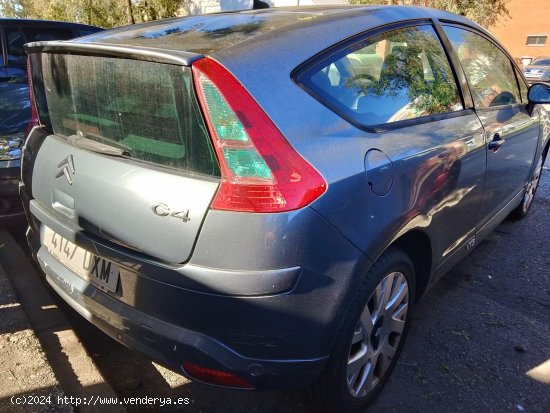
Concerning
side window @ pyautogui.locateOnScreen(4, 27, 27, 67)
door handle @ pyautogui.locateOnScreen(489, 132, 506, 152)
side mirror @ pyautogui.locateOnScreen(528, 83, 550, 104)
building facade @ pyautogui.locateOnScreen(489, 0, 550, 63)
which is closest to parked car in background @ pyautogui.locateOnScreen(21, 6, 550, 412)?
door handle @ pyautogui.locateOnScreen(489, 132, 506, 152)

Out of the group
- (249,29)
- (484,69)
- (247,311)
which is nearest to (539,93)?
(484,69)

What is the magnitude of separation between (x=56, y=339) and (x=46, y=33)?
4.62 meters

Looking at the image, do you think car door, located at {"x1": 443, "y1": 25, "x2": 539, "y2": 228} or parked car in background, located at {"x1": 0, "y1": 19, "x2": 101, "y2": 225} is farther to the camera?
parked car in background, located at {"x1": 0, "y1": 19, "x2": 101, "y2": 225}

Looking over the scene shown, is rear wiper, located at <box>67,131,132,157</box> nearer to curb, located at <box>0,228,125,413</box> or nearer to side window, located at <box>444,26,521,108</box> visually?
curb, located at <box>0,228,125,413</box>

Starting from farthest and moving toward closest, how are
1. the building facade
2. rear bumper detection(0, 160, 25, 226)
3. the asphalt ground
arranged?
1. the building facade
2. rear bumper detection(0, 160, 25, 226)
3. the asphalt ground

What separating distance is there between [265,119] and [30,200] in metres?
1.46

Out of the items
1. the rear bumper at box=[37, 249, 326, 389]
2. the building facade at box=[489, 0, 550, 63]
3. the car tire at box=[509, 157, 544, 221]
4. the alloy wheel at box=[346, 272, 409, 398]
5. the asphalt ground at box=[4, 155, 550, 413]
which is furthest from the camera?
the building facade at box=[489, 0, 550, 63]

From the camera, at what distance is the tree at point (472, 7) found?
725 inches

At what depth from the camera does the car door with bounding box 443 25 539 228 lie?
9.05 feet

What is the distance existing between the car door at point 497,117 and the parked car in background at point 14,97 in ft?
10.0

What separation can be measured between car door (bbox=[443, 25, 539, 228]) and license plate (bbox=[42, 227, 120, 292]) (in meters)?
2.15

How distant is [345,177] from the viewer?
1631mm

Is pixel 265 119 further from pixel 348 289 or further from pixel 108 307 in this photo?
pixel 108 307

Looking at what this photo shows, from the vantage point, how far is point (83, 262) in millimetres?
1961
